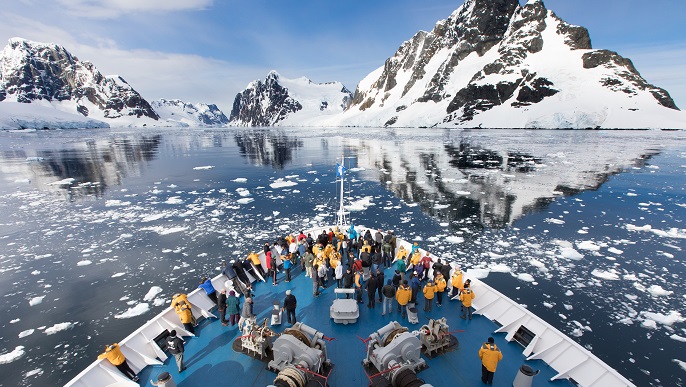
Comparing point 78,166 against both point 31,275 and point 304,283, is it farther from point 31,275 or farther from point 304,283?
point 304,283

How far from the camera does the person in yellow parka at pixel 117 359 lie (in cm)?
782

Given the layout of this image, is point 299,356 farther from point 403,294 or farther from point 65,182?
point 65,182

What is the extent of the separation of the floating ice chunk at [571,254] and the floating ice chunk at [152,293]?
73.7ft

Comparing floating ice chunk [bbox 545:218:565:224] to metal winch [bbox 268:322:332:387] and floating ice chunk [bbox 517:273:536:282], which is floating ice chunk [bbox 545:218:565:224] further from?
metal winch [bbox 268:322:332:387]

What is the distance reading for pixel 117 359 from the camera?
7.85m

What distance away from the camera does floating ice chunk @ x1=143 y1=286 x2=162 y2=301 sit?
14.4 metres

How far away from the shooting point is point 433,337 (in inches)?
339

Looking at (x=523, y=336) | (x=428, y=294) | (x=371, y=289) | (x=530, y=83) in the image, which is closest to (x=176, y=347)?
(x=371, y=289)

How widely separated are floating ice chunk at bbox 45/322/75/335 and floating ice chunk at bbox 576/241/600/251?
89.5 feet

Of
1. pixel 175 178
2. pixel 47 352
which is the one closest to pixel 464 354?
pixel 47 352

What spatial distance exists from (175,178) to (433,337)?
1699 inches

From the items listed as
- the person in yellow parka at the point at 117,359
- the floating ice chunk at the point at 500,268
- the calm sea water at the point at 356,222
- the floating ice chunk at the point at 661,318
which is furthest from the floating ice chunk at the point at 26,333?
the floating ice chunk at the point at 661,318

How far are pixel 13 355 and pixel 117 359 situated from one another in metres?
7.09

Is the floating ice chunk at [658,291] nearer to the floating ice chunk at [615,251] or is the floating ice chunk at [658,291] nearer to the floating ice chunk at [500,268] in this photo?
→ the floating ice chunk at [615,251]
